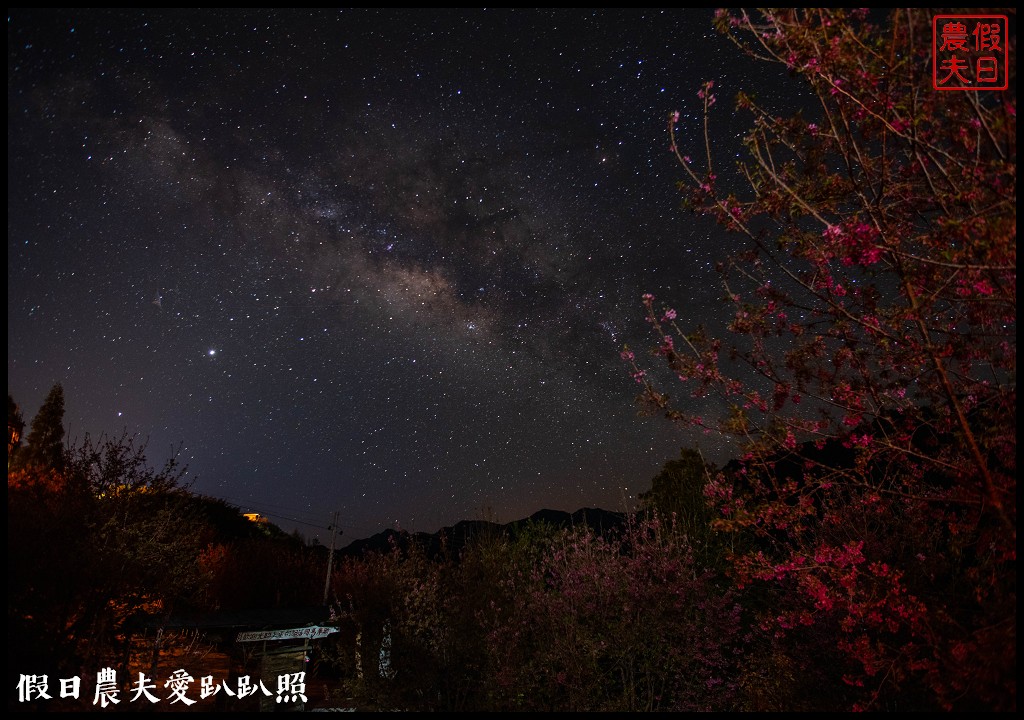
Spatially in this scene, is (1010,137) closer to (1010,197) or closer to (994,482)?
(1010,197)

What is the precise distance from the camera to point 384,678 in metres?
13.0

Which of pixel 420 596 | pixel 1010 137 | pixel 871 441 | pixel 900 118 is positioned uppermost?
pixel 900 118

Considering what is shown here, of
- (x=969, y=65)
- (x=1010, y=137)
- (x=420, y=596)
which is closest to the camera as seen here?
(x=1010, y=137)

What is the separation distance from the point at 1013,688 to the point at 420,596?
12.9 m

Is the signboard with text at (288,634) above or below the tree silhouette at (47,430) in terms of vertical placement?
below

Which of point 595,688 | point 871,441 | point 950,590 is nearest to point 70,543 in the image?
point 595,688

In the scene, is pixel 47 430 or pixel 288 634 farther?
pixel 47 430

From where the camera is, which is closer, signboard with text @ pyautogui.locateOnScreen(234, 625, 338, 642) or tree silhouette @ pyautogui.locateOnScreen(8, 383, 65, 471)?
signboard with text @ pyautogui.locateOnScreen(234, 625, 338, 642)

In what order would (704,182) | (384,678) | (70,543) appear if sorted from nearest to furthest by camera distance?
(704,182), (70,543), (384,678)

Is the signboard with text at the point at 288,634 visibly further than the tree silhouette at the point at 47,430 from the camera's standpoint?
No

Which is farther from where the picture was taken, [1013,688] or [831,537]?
[831,537]

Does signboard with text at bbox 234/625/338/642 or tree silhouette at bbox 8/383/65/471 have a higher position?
tree silhouette at bbox 8/383/65/471

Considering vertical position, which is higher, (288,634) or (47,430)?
(47,430)

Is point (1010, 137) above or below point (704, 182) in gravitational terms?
below
